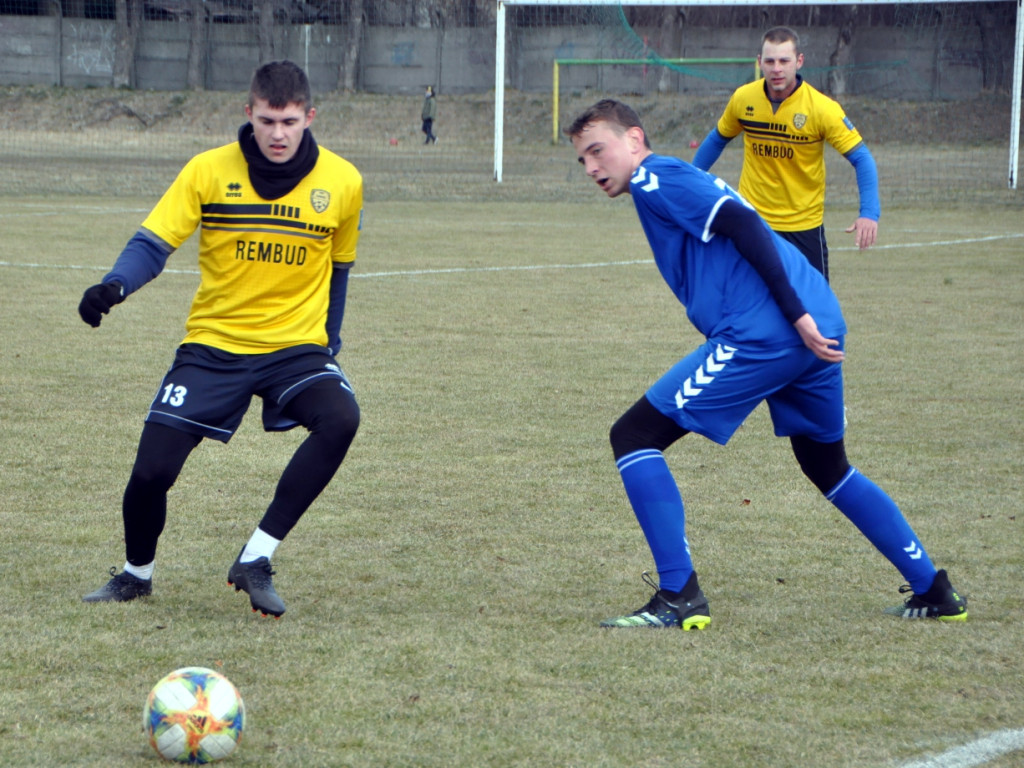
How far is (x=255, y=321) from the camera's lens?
427 centimetres

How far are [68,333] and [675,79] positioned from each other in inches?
1249

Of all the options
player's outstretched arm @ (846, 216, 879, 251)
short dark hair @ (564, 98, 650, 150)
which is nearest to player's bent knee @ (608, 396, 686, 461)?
short dark hair @ (564, 98, 650, 150)

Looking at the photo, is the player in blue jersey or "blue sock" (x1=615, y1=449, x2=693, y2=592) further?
"blue sock" (x1=615, y1=449, x2=693, y2=592)

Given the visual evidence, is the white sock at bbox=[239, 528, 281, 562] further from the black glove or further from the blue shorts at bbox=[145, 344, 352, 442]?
the black glove

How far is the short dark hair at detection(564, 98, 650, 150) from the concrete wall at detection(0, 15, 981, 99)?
30487 mm

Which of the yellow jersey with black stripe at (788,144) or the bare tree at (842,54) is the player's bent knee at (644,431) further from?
the bare tree at (842,54)

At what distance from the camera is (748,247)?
3.88 m

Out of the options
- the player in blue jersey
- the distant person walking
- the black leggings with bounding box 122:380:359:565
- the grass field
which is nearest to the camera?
the grass field

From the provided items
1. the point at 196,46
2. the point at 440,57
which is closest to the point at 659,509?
the point at 196,46

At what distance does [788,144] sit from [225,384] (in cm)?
493

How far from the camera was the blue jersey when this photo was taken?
391 cm

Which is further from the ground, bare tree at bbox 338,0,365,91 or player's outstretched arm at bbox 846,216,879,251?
bare tree at bbox 338,0,365,91

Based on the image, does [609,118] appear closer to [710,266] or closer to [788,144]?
[710,266]

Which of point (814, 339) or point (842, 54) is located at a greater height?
point (842, 54)
